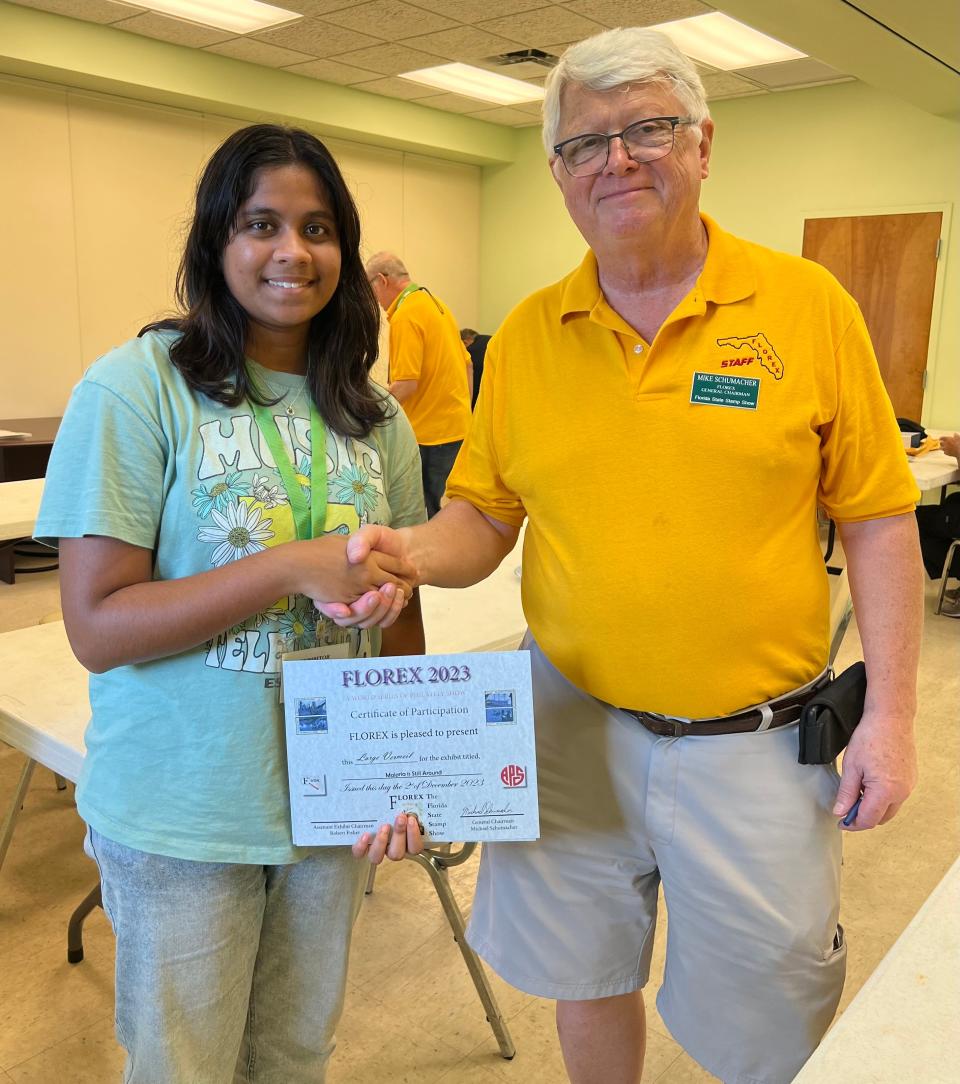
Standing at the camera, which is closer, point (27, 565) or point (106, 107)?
point (27, 565)

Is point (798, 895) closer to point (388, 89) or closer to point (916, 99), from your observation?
point (916, 99)

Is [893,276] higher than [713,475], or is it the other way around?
[893,276]

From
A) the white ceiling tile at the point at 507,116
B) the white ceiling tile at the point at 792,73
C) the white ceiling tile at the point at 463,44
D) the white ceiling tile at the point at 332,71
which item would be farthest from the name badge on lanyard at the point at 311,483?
the white ceiling tile at the point at 507,116

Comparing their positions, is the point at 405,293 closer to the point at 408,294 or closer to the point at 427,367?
the point at 408,294

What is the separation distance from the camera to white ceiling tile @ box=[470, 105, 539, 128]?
8383mm

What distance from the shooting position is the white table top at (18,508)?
3.01 metres

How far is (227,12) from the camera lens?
5828mm

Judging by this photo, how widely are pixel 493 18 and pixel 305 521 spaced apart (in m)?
5.59

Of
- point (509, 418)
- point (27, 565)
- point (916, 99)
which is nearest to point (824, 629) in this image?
point (509, 418)

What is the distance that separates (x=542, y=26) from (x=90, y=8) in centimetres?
275

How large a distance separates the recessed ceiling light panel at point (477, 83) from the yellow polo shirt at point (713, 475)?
21.1 feet

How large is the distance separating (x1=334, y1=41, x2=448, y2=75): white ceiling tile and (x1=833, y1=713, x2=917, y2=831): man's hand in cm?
625

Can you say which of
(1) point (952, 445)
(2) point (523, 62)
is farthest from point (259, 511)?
(2) point (523, 62)

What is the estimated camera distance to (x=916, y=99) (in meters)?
6.48
